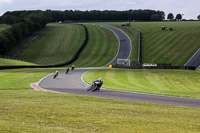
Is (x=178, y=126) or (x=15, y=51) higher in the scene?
(x=178, y=126)

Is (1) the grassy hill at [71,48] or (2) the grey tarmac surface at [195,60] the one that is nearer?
(2) the grey tarmac surface at [195,60]

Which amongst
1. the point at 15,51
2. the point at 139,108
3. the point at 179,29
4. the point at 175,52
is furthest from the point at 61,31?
the point at 139,108

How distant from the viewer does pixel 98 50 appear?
11631 centimetres

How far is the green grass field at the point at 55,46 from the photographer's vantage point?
11044 cm

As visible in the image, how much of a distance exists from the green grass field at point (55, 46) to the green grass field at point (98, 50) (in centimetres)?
334

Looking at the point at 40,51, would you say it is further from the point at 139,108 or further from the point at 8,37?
the point at 139,108

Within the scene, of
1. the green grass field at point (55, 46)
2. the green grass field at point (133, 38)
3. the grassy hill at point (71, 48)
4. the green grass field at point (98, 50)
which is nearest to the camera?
the green grass field at point (98, 50)

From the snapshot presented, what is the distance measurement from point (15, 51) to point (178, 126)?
11120 cm

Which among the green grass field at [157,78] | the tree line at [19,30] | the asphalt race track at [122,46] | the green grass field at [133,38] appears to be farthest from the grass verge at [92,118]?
the tree line at [19,30]

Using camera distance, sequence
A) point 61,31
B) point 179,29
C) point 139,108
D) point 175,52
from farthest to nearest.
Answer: point 61,31 < point 179,29 < point 175,52 < point 139,108

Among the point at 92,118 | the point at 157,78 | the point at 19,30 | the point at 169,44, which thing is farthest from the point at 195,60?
the point at 92,118

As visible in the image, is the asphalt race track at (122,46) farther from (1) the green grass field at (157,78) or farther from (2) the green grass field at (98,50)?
(1) the green grass field at (157,78)

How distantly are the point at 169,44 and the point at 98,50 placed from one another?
20.1m

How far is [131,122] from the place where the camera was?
1538cm
